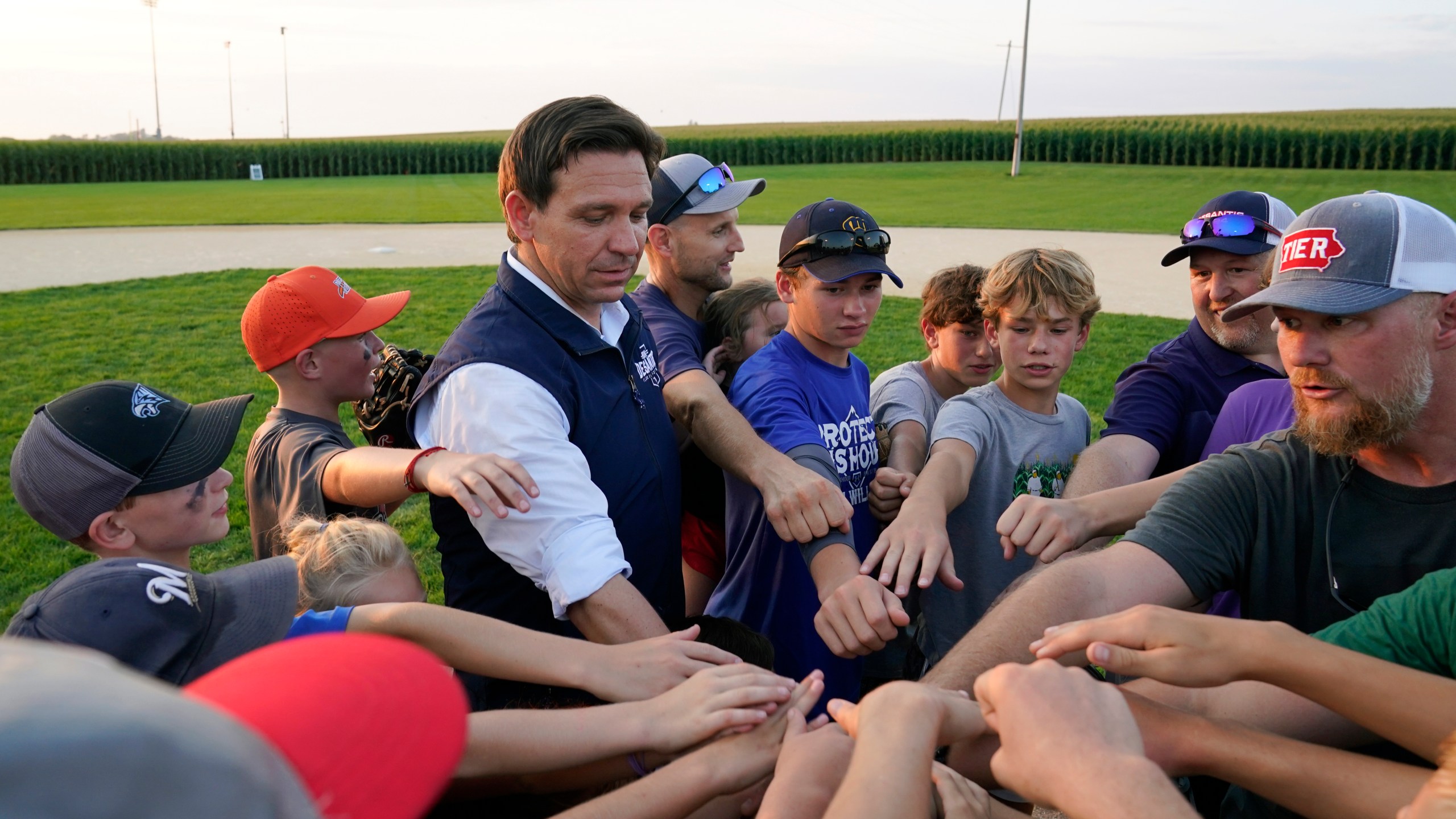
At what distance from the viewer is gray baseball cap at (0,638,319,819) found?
2.10 ft

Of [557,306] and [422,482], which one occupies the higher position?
[557,306]

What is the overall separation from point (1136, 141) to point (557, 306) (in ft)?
176

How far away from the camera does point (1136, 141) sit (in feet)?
163

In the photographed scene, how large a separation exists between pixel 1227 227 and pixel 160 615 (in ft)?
12.3

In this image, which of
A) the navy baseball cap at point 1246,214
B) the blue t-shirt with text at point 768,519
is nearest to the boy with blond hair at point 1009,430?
the blue t-shirt with text at point 768,519

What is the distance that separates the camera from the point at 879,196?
32.2 m

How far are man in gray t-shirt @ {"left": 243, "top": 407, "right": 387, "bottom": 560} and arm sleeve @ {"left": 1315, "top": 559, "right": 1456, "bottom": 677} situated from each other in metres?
2.62

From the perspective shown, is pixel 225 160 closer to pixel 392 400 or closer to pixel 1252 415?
pixel 392 400

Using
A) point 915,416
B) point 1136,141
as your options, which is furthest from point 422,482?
point 1136,141

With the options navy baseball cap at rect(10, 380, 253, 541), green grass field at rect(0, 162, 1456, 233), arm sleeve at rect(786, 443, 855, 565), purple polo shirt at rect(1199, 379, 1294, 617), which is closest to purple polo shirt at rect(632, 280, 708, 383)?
arm sleeve at rect(786, 443, 855, 565)

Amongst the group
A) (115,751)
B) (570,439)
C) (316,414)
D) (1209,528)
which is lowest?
(316,414)

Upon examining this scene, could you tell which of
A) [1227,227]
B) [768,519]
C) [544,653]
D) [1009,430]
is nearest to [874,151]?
[1227,227]

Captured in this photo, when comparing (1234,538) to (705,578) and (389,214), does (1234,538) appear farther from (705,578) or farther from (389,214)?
(389,214)

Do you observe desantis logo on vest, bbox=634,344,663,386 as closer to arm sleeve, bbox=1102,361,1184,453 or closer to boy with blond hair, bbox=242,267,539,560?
boy with blond hair, bbox=242,267,539,560
